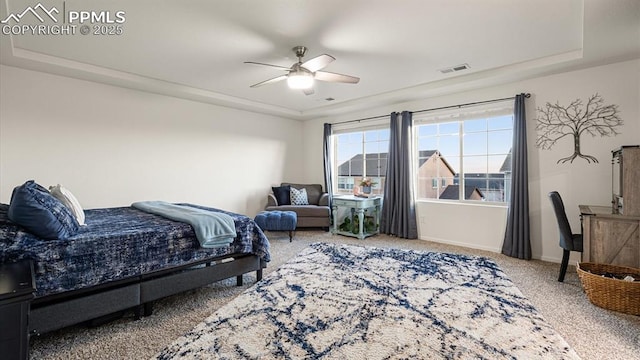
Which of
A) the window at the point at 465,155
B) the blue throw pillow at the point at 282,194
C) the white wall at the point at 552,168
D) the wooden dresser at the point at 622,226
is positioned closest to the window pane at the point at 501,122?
the window at the point at 465,155

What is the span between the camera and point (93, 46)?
3.13 metres

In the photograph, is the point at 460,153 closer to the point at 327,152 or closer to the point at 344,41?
the point at 327,152

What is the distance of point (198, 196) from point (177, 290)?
9.82 feet

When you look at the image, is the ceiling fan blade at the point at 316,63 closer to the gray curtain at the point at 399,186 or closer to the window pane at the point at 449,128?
the gray curtain at the point at 399,186

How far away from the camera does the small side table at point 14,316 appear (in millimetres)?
1321

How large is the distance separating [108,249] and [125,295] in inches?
14.9

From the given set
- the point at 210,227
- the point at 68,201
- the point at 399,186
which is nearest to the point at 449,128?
the point at 399,186

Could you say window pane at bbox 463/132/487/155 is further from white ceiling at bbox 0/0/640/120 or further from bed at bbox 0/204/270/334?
bed at bbox 0/204/270/334

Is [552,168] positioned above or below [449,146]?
below

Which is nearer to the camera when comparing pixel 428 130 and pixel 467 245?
pixel 467 245

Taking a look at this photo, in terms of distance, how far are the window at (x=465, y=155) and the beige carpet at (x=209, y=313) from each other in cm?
161

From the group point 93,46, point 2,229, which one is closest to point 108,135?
point 93,46

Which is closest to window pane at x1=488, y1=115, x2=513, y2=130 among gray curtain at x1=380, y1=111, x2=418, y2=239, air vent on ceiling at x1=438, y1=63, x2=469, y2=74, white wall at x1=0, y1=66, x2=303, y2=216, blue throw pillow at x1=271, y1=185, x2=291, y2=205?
air vent on ceiling at x1=438, y1=63, x2=469, y2=74

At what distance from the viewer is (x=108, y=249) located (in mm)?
2117
